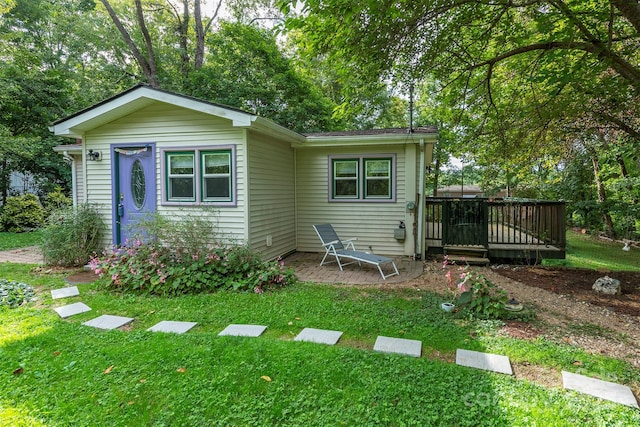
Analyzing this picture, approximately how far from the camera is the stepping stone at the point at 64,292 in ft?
15.2

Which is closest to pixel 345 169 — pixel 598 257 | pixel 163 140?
pixel 163 140

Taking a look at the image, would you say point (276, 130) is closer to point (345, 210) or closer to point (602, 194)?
point (345, 210)

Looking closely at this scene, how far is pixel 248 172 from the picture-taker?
589cm

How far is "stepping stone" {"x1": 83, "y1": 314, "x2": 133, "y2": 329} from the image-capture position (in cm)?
363

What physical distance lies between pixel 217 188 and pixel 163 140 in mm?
1417

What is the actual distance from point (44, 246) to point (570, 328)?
326 inches

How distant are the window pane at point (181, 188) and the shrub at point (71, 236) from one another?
1.76 metres

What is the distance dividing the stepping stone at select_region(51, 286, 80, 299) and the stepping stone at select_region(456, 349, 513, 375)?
504 centimetres

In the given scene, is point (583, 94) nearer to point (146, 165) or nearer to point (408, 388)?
point (408, 388)

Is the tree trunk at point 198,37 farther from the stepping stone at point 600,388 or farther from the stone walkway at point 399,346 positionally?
the stepping stone at point 600,388

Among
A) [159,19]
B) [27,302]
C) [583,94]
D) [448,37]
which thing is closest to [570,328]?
[583,94]

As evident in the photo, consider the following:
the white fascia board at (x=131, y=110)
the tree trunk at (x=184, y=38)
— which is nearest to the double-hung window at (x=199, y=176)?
the white fascia board at (x=131, y=110)

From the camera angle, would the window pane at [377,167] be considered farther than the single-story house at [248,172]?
Yes

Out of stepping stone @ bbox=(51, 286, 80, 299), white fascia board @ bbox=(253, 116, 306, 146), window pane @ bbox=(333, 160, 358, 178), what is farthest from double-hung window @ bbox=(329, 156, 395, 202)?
stepping stone @ bbox=(51, 286, 80, 299)
